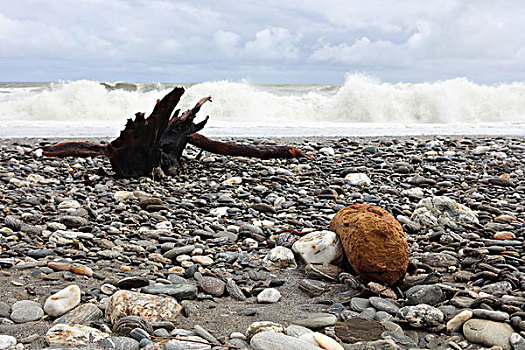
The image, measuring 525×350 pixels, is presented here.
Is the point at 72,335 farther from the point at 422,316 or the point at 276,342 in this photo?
the point at 422,316

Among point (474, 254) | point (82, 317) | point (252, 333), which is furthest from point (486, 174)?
point (82, 317)

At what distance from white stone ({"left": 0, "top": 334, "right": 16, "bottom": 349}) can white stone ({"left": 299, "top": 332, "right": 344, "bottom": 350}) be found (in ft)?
4.04

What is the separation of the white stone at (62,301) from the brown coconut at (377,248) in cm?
159

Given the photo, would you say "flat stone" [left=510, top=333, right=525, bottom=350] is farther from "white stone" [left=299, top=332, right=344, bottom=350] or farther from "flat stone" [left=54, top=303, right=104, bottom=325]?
"flat stone" [left=54, top=303, right=104, bottom=325]

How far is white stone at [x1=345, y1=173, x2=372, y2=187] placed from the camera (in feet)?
17.9

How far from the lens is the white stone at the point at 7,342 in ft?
6.56

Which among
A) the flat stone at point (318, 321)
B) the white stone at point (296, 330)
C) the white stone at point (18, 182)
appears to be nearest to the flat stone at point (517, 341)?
the flat stone at point (318, 321)

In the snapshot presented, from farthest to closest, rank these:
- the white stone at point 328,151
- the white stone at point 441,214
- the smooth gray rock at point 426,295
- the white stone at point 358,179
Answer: the white stone at point 328,151 → the white stone at point 358,179 → the white stone at point 441,214 → the smooth gray rock at point 426,295

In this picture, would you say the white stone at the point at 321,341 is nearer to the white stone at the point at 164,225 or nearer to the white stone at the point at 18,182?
the white stone at the point at 164,225

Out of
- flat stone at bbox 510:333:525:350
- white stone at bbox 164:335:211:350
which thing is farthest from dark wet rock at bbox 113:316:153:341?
flat stone at bbox 510:333:525:350

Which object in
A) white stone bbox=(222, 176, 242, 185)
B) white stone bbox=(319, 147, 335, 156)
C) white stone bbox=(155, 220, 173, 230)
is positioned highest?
white stone bbox=(319, 147, 335, 156)

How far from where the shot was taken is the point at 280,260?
3281mm

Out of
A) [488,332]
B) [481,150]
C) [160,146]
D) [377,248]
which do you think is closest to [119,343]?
[377,248]

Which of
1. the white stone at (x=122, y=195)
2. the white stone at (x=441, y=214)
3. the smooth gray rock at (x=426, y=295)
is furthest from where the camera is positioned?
the white stone at (x=122, y=195)
